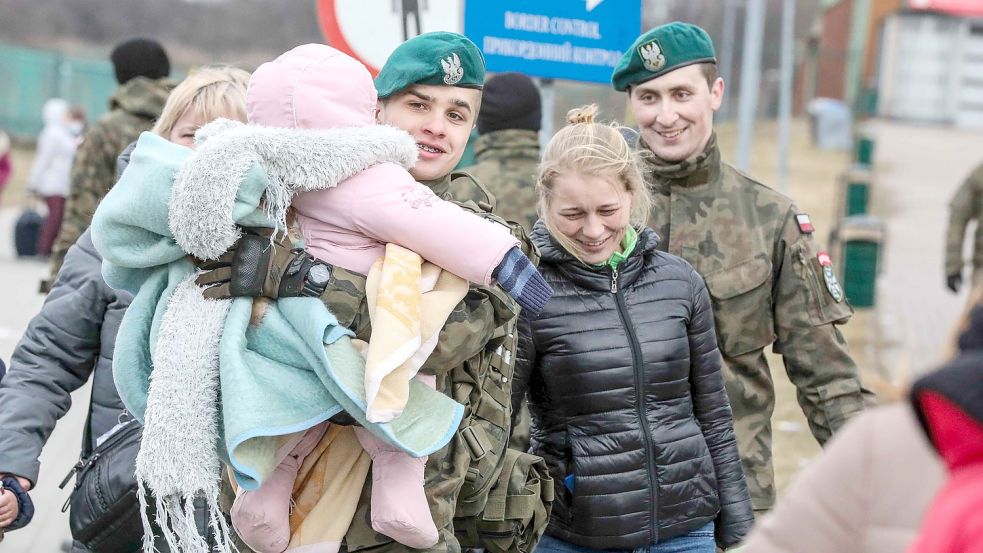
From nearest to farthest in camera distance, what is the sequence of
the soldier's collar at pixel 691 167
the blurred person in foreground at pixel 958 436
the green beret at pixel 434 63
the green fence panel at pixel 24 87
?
the blurred person in foreground at pixel 958 436
the green beret at pixel 434 63
the soldier's collar at pixel 691 167
the green fence panel at pixel 24 87

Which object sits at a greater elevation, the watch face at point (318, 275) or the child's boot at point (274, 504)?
the watch face at point (318, 275)

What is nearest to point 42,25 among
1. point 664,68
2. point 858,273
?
point 858,273

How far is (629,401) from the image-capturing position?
134 inches

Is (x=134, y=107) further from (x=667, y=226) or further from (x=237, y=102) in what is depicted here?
(x=667, y=226)

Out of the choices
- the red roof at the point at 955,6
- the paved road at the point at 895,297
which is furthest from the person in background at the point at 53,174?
the red roof at the point at 955,6

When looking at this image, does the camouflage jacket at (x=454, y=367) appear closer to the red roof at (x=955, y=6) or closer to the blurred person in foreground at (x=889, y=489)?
the blurred person in foreground at (x=889, y=489)

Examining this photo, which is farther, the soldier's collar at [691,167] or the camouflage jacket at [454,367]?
the soldier's collar at [691,167]

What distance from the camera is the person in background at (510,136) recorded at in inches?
237

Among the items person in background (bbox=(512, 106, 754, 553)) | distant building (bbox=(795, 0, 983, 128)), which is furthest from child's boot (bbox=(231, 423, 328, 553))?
distant building (bbox=(795, 0, 983, 128))

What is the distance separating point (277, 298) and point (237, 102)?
1300mm

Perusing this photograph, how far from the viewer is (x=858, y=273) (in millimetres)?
14547

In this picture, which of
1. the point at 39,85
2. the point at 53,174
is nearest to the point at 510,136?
the point at 53,174

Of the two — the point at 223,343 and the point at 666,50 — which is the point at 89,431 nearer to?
the point at 223,343

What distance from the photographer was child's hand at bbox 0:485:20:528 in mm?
3299
